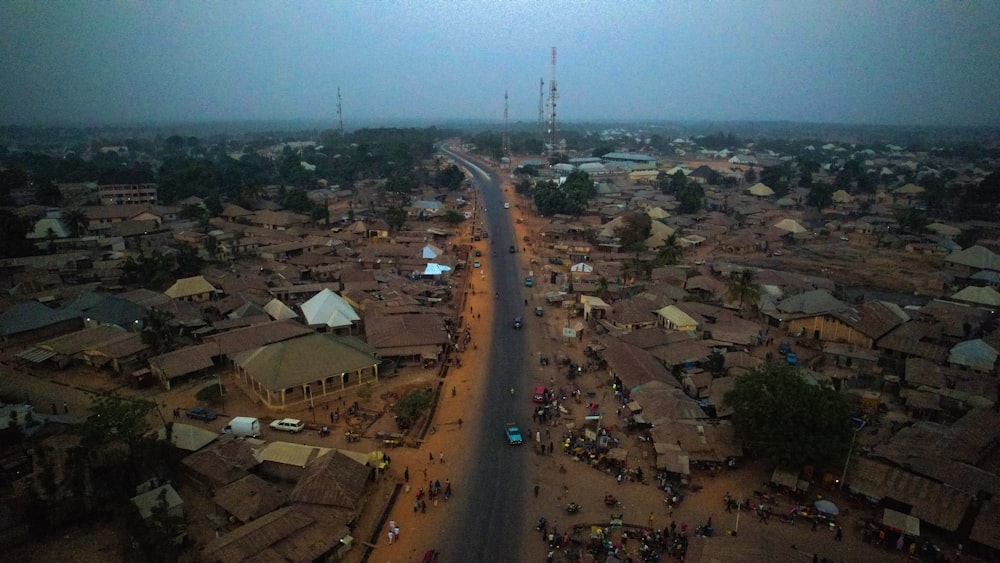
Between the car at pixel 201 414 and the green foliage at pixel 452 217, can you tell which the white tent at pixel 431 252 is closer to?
the green foliage at pixel 452 217

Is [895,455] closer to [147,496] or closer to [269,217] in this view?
[147,496]

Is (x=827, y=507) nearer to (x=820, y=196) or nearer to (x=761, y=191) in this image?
(x=820, y=196)

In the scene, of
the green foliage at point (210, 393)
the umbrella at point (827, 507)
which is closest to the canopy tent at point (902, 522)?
the umbrella at point (827, 507)

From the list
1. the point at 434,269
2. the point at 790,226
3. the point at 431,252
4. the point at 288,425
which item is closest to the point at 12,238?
the point at 431,252

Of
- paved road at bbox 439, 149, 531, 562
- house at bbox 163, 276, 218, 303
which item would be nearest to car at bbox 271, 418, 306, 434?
paved road at bbox 439, 149, 531, 562

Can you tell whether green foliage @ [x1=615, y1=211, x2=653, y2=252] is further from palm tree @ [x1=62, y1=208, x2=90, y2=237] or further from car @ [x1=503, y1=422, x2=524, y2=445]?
palm tree @ [x1=62, y1=208, x2=90, y2=237]

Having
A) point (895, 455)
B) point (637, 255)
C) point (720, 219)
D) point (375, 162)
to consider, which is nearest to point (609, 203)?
point (720, 219)
